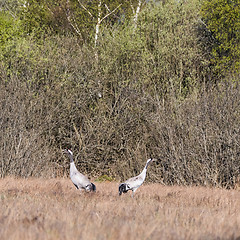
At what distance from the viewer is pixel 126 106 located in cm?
1947

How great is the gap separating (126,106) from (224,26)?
10.2m

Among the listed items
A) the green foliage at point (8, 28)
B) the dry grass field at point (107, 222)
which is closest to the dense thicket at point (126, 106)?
the green foliage at point (8, 28)

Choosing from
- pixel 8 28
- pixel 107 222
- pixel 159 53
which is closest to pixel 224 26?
pixel 159 53

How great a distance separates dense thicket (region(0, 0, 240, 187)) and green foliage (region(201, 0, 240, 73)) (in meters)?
1.22

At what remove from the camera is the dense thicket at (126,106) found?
1567cm

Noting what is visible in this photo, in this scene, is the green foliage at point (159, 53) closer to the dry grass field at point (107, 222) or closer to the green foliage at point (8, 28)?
the green foliage at point (8, 28)

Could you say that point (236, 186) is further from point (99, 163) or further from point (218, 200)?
point (99, 163)

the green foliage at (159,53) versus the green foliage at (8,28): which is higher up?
the green foliage at (8,28)

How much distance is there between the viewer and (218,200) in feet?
31.6

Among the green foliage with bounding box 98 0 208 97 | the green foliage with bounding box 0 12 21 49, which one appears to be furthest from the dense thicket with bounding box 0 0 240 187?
the green foliage with bounding box 0 12 21 49

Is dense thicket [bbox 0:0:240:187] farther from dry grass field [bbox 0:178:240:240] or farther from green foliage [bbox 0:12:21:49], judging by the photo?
dry grass field [bbox 0:178:240:240]

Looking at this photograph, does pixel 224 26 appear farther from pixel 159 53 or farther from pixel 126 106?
pixel 126 106

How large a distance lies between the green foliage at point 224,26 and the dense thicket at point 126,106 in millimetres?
1224

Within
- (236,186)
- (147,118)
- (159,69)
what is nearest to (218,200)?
(236,186)
